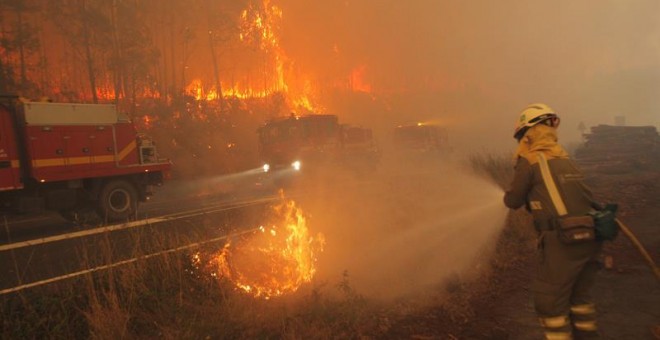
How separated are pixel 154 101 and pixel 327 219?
75.1 feet

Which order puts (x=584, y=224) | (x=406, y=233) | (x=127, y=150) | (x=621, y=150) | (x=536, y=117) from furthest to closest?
(x=621, y=150)
(x=127, y=150)
(x=406, y=233)
(x=536, y=117)
(x=584, y=224)

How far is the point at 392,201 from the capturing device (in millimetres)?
9102

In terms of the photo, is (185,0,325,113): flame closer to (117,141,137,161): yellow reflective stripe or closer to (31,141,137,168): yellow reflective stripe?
(117,141,137,161): yellow reflective stripe

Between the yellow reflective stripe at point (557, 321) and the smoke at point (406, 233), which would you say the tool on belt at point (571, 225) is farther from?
the smoke at point (406, 233)

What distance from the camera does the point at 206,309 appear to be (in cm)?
438

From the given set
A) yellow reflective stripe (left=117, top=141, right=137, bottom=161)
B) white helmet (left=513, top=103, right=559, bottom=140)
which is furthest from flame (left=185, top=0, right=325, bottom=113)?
white helmet (left=513, top=103, right=559, bottom=140)

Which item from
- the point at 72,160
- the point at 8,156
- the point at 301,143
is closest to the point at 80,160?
the point at 72,160

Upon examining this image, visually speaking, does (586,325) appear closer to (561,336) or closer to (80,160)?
(561,336)

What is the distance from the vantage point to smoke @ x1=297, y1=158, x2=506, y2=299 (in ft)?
18.7

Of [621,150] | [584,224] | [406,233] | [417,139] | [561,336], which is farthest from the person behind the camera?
[417,139]

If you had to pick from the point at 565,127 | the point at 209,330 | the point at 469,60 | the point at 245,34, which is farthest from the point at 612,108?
the point at 209,330

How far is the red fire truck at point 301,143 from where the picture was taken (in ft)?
55.1

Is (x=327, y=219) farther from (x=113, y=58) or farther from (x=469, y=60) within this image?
(x=469, y=60)

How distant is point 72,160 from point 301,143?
8.27 m
